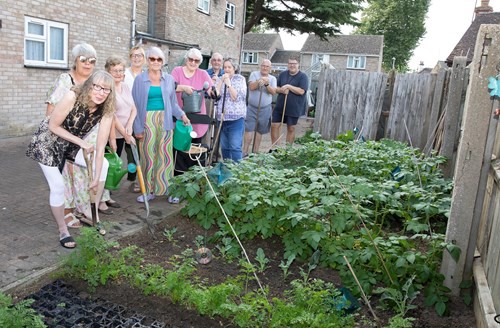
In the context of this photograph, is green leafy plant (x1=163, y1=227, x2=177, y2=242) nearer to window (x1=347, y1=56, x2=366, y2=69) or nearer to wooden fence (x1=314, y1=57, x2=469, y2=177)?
wooden fence (x1=314, y1=57, x2=469, y2=177)

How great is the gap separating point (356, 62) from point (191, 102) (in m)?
47.4

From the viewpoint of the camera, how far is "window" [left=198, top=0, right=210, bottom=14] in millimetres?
17708

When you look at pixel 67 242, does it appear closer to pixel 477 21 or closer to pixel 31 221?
pixel 31 221

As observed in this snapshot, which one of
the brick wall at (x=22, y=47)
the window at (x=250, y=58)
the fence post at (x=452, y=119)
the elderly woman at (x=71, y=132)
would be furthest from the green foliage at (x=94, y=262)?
the window at (x=250, y=58)

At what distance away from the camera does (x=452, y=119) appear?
20.1 feet

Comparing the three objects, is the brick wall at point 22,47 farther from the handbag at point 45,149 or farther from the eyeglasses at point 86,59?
the handbag at point 45,149

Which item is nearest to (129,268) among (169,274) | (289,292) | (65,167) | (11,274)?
(169,274)

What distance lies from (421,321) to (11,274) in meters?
3.10

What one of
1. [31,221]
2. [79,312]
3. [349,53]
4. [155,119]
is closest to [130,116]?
[155,119]

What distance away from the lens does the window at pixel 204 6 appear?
1771 centimetres

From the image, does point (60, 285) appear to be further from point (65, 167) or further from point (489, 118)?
point (489, 118)

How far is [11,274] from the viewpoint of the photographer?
131 inches

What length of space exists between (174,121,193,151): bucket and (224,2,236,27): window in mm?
16272

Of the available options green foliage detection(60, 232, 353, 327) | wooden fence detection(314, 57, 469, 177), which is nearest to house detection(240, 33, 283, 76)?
wooden fence detection(314, 57, 469, 177)
